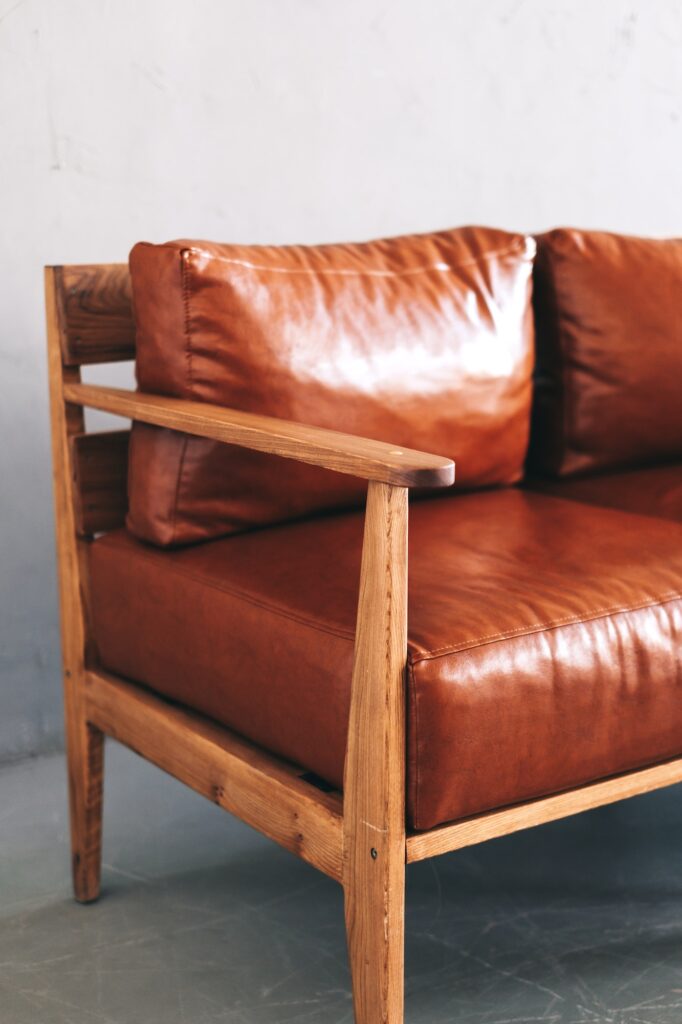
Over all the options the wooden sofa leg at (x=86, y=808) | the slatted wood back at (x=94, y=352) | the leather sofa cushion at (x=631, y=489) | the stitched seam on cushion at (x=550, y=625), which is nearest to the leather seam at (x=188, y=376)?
the slatted wood back at (x=94, y=352)

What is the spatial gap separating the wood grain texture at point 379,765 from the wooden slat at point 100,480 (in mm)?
629

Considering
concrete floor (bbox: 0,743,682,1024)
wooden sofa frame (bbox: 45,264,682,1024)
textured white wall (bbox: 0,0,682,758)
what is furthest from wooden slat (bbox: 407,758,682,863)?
textured white wall (bbox: 0,0,682,758)

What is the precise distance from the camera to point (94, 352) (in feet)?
5.74

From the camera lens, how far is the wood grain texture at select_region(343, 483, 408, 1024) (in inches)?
47.6

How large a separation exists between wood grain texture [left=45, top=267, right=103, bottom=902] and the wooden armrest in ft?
0.17

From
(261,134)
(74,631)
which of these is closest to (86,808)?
(74,631)

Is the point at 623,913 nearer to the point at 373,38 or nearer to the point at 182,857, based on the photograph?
the point at 182,857

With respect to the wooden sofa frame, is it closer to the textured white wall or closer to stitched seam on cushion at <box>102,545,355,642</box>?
stitched seam on cushion at <box>102,545,355,642</box>

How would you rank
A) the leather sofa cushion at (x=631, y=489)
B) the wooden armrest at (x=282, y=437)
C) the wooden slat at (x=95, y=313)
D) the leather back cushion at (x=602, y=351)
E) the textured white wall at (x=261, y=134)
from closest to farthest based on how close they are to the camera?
1. the wooden armrest at (x=282, y=437)
2. the wooden slat at (x=95, y=313)
3. the leather sofa cushion at (x=631, y=489)
4. the leather back cushion at (x=602, y=351)
5. the textured white wall at (x=261, y=134)

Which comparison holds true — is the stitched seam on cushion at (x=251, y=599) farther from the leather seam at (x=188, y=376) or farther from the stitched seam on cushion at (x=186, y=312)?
the stitched seam on cushion at (x=186, y=312)

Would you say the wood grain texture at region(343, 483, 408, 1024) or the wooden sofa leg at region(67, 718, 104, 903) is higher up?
the wood grain texture at region(343, 483, 408, 1024)

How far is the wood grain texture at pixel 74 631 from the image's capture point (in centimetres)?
175

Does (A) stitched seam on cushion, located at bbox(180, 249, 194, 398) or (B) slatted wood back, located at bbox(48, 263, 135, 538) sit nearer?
(A) stitched seam on cushion, located at bbox(180, 249, 194, 398)

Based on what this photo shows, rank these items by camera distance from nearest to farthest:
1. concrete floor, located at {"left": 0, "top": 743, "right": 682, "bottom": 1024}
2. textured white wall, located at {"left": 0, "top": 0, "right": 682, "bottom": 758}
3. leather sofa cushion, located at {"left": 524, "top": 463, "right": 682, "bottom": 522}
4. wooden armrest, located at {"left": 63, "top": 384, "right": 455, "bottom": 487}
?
wooden armrest, located at {"left": 63, "top": 384, "right": 455, "bottom": 487} < concrete floor, located at {"left": 0, "top": 743, "right": 682, "bottom": 1024} < leather sofa cushion, located at {"left": 524, "top": 463, "right": 682, "bottom": 522} < textured white wall, located at {"left": 0, "top": 0, "right": 682, "bottom": 758}
